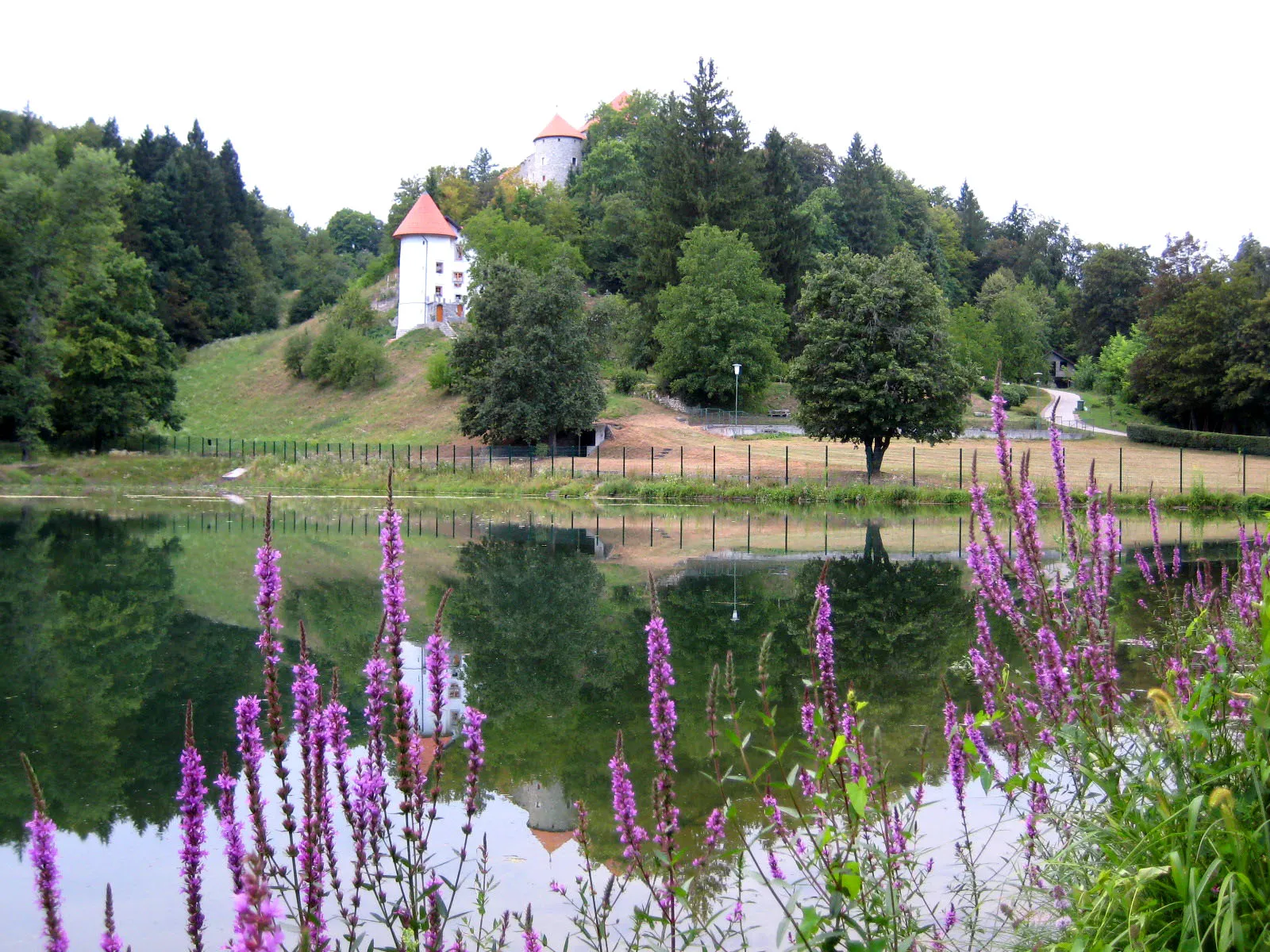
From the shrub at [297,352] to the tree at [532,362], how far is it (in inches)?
1113

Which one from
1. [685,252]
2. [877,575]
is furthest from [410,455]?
[877,575]

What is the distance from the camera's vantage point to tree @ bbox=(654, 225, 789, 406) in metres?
59.3

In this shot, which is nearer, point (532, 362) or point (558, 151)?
point (532, 362)

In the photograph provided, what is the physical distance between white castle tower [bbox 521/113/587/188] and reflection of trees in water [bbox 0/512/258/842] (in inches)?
4084

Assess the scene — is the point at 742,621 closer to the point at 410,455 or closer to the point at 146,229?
the point at 410,455

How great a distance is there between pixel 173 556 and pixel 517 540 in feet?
23.1

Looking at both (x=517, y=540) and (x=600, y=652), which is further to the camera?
(x=517, y=540)

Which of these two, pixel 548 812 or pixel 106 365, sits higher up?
pixel 106 365

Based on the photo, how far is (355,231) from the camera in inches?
5517

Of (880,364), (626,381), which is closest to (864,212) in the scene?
(626,381)

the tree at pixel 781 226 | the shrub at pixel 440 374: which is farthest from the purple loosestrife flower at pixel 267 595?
the tree at pixel 781 226

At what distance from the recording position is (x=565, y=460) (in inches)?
1857

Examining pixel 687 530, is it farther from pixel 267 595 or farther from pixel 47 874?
pixel 47 874

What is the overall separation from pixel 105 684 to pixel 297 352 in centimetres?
6640
